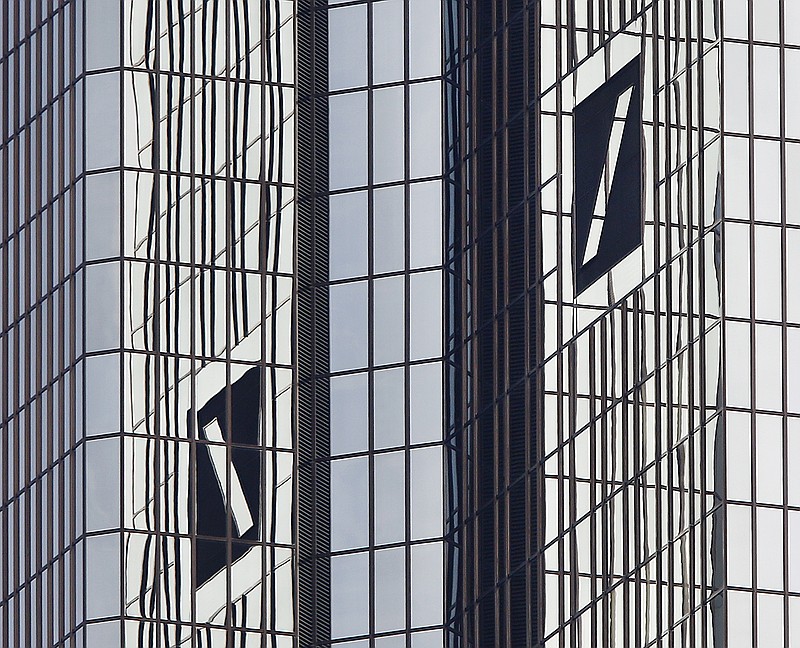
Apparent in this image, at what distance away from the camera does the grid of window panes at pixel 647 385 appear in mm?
88500

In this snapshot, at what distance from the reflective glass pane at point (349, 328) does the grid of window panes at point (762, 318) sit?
18424mm

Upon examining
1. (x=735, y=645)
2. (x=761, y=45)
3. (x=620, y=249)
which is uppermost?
(x=761, y=45)

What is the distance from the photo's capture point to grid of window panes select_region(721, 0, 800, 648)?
8781cm

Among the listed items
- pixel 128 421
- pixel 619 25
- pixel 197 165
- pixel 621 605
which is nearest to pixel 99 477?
pixel 128 421

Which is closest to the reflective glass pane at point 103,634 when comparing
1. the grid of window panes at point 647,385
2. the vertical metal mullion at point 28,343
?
the vertical metal mullion at point 28,343

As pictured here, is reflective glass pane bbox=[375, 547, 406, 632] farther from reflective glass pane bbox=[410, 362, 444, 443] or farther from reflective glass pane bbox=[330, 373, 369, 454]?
reflective glass pane bbox=[410, 362, 444, 443]

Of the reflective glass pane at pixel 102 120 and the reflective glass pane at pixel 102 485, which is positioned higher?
the reflective glass pane at pixel 102 120

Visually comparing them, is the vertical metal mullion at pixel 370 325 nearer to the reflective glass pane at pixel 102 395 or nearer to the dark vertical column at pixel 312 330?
A: the dark vertical column at pixel 312 330

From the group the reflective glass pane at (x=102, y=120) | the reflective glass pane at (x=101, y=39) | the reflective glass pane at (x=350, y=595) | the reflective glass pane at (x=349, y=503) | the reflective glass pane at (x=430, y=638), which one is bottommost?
the reflective glass pane at (x=430, y=638)

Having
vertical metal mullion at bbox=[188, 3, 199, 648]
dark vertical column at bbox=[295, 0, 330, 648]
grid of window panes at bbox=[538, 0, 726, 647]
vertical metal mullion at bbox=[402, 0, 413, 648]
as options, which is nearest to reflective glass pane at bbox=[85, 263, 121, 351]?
vertical metal mullion at bbox=[188, 3, 199, 648]

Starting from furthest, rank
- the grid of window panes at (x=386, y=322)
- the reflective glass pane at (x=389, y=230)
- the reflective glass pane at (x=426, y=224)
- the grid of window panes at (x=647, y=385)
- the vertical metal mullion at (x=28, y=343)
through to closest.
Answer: the reflective glass pane at (x=389, y=230) < the reflective glass pane at (x=426, y=224) < the grid of window panes at (x=386, y=322) < the vertical metal mullion at (x=28, y=343) < the grid of window panes at (x=647, y=385)

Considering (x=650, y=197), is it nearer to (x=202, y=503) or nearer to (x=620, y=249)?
(x=620, y=249)

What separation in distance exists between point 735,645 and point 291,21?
35.3 metres

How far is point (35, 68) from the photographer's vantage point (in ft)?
331
